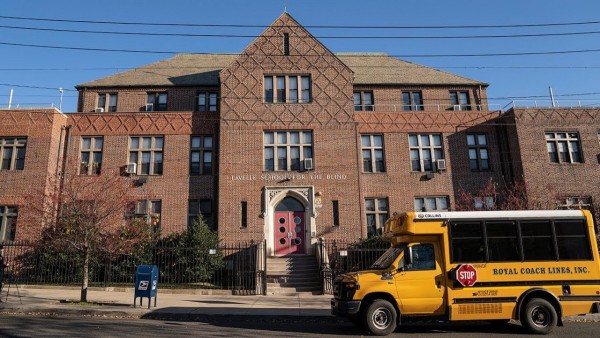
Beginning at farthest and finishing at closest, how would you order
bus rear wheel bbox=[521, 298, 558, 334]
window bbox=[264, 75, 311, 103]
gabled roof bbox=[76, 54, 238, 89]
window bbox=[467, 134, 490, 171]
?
gabled roof bbox=[76, 54, 238, 89] < window bbox=[467, 134, 490, 171] < window bbox=[264, 75, 311, 103] < bus rear wheel bbox=[521, 298, 558, 334]

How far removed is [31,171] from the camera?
22281 mm

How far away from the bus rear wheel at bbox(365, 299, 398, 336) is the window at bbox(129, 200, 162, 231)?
15.4 meters

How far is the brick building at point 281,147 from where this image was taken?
22531mm

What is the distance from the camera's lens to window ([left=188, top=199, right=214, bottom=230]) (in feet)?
76.0

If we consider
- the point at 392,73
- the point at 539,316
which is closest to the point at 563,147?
the point at 392,73

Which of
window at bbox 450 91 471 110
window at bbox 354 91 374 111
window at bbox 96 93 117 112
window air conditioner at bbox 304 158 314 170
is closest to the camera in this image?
window air conditioner at bbox 304 158 314 170

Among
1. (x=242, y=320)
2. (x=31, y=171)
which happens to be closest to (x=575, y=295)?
(x=242, y=320)

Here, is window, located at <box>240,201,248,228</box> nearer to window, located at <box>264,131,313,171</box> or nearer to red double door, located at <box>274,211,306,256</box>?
red double door, located at <box>274,211,306,256</box>

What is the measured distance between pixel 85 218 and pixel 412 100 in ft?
64.7

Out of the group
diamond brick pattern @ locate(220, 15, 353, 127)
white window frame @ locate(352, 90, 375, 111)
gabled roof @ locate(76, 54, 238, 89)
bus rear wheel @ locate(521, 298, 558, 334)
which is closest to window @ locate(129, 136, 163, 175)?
gabled roof @ locate(76, 54, 238, 89)

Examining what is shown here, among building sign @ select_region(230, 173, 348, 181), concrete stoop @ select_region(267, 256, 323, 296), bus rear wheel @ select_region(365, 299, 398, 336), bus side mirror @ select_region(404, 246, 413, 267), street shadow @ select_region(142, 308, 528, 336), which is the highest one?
building sign @ select_region(230, 173, 348, 181)

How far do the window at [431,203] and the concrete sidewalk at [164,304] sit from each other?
29.9 feet

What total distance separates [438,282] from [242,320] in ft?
18.0

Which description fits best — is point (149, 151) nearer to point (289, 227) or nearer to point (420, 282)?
point (289, 227)
